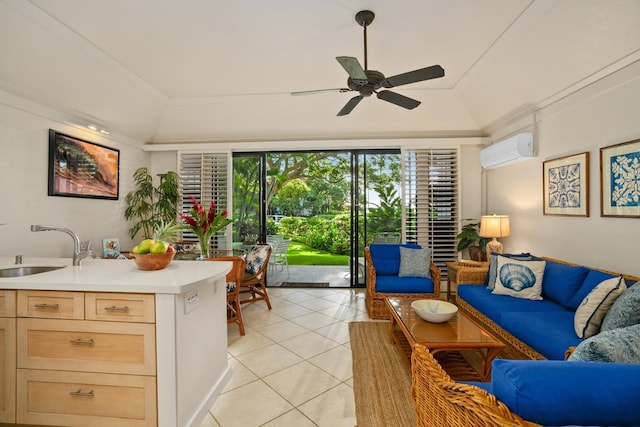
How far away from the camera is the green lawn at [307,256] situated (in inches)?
267

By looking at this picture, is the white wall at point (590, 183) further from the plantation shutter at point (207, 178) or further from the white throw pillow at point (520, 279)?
the plantation shutter at point (207, 178)

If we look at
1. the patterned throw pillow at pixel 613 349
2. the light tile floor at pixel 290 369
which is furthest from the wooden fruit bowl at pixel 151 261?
the patterned throw pillow at pixel 613 349

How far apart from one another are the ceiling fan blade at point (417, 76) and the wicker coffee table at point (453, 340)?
1.97 m

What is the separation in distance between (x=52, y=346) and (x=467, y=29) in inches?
161

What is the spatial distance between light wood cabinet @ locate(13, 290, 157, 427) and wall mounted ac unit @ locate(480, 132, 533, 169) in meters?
4.23

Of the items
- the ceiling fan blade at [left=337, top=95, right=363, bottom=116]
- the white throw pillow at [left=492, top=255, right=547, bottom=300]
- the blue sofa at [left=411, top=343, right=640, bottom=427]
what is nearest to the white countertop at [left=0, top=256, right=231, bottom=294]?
the blue sofa at [left=411, top=343, right=640, bottom=427]

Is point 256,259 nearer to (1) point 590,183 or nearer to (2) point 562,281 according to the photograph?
(2) point 562,281

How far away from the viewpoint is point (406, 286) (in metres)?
3.63

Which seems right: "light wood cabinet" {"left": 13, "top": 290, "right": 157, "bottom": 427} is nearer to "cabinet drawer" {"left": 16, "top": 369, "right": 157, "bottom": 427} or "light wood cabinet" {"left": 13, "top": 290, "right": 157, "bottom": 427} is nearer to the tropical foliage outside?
"cabinet drawer" {"left": 16, "top": 369, "right": 157, "bottom": 427}

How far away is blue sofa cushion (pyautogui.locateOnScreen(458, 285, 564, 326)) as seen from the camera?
2662mm

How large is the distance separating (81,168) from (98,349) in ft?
10.1

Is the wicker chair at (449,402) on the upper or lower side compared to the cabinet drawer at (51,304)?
lower

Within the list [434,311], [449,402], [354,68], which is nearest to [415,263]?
[434,311]

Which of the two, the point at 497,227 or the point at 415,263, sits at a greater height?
the point at 497,227
